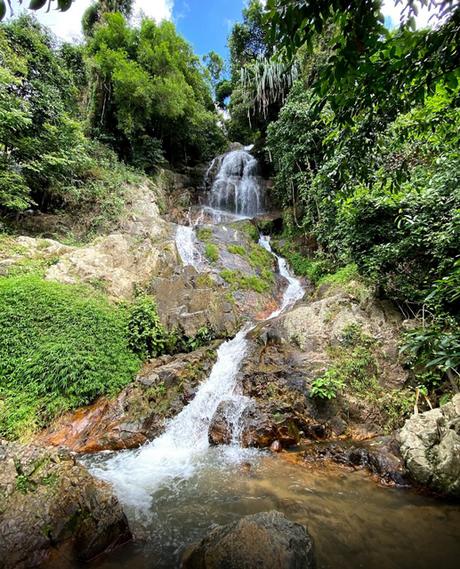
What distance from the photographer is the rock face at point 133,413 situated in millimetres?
5074

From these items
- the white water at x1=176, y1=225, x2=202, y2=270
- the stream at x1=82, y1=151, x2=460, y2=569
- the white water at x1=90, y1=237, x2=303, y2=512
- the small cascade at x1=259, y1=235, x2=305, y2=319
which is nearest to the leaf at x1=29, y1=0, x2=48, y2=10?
the stream at x1=82, y1=151, x2=460, y2=569

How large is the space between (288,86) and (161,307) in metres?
15.5

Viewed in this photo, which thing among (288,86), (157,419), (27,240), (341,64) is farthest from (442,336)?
(288,86)

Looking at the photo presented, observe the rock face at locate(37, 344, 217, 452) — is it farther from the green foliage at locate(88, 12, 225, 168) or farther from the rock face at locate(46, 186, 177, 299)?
the green foliage at locate(88, 12, 225, 168)

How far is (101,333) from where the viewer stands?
21.9 ft

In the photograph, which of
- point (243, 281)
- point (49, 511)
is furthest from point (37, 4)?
point (243, 281)

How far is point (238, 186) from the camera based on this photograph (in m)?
17.5

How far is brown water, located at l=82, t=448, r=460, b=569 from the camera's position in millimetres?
Answer: 2738

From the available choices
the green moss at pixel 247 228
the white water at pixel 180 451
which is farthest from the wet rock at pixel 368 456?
the green moss at pixel 247 228

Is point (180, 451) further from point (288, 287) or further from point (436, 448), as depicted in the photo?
point (288, 287)

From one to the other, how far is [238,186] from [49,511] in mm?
16726

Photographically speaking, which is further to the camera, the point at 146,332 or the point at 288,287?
the point at 288,287

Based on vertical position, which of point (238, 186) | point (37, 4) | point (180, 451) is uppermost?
point (238, 186)

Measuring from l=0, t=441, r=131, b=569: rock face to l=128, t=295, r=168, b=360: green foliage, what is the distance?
367 cm
